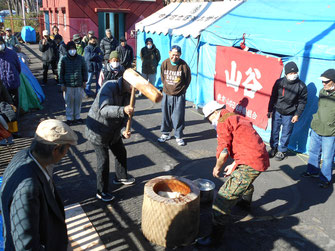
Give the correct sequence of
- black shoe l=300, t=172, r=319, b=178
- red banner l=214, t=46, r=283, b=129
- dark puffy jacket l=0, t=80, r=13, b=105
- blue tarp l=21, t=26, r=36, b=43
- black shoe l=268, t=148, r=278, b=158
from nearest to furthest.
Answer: black shoe l=300, t=172, r=319, b=178 → dark puffy jacket l=0, t=80, r=13, b=105 → black shoe l=268, t=148, r=278, b=158 → red banner l=214, t=46, r=283, b=129 → blue tarp l=21, t=26, r=36, b=43

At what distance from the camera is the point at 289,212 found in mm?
4477

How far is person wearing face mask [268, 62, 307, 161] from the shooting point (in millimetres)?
5832

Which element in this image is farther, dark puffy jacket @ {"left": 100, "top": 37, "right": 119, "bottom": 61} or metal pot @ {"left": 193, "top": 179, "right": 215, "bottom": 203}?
dark puffy jacket @ {"left": 100, "top": 37, "right": 119, "bottom": 61}

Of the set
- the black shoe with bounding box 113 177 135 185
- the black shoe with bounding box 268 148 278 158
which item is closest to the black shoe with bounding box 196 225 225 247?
the black shoe with bounding box 113 177 135 185

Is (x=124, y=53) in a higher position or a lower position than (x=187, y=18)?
lower

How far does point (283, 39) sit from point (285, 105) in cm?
155

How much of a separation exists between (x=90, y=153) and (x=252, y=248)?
375 centimetres

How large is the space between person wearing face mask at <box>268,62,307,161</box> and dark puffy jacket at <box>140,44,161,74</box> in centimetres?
495

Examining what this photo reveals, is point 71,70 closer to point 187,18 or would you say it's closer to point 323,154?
point 187,18

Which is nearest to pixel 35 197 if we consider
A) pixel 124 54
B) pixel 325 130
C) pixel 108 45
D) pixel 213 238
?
pixel 213 238

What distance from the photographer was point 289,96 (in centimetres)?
591

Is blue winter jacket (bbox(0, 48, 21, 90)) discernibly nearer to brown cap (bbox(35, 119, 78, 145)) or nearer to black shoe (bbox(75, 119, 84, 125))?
black shoe (bbox(75, 119, 84, 125))

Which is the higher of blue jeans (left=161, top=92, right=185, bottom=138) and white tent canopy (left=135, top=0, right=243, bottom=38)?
white tent canopy (left=135, top=0, right=243, bottom=38)

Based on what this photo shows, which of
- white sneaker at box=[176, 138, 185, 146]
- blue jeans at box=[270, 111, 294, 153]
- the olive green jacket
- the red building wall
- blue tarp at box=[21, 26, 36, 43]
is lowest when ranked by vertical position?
white sneaker at box=[176, 138, 185, 146]
